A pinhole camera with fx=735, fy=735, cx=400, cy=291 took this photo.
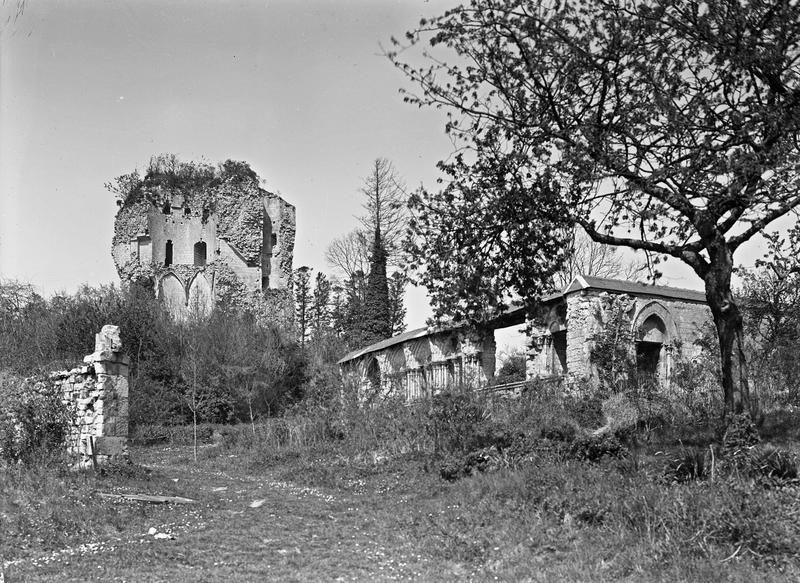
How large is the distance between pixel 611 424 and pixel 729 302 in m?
4.26

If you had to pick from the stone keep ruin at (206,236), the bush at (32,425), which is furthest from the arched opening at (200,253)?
the bush at (32,425)

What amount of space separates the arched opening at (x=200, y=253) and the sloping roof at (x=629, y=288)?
92.3ft

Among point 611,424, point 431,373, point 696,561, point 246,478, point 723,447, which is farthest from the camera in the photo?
point 431,373

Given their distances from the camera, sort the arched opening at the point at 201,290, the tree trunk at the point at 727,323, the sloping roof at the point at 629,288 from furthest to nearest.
Result: the arched opening at the point at 201,290, the sloping roof at the point at 629,288, the tree trunk at the point at 727,323

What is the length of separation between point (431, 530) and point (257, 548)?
1.95 metres

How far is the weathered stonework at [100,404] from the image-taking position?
41.5 feet

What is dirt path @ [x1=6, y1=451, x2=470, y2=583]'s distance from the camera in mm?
6559

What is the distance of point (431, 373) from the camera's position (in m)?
25.7

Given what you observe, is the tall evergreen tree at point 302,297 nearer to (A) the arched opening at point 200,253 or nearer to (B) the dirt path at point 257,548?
(A) the arched opening at point 200,253

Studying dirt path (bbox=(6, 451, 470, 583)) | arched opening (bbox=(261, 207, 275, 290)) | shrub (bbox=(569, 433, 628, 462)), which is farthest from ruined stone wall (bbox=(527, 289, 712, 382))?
arched opening (bbox=(261, 207, 275, 290))

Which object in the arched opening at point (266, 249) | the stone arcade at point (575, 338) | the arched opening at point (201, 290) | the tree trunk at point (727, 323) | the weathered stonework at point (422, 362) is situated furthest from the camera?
the arched opening at point (266, 249)

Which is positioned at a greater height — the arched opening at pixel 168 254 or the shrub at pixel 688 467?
the arched opening at pixel 168 254

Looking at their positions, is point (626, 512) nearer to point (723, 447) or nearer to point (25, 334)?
point (723, 447)

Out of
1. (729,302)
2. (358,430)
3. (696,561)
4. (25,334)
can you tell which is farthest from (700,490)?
(25,334)
